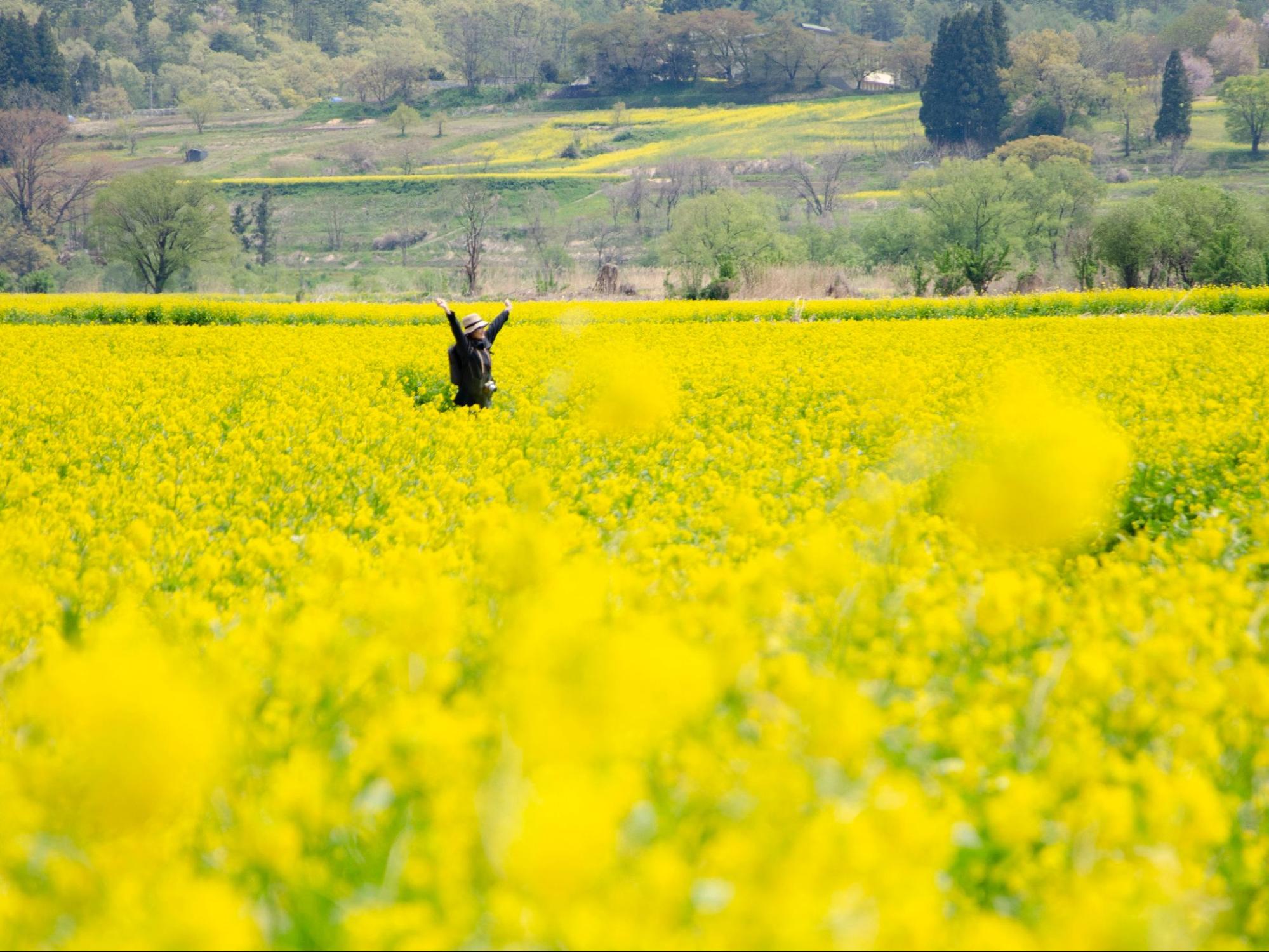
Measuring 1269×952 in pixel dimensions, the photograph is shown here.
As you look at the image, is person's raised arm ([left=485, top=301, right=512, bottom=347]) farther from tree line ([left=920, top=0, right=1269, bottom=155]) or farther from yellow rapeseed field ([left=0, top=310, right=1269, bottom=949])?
tree line ([left=920, top=0, right=1269, bottom=155])

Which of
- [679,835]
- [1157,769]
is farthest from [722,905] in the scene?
[1157,769]

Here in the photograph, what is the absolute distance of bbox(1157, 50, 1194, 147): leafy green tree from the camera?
82.9 metres

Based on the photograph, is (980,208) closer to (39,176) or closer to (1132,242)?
(1132,242)

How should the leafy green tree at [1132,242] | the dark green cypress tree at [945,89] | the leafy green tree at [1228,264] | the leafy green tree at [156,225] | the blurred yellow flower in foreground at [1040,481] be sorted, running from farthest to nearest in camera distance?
1. the dark green cypress tree at [945,89]
2. the leafy green tree at [156,225]
3. the leafy green tree at [1132,242]
4. the leafy green tree at [1228,264]
5. the blurred yellow flower in foreground at [1040,481]

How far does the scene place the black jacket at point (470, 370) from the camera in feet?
33.8

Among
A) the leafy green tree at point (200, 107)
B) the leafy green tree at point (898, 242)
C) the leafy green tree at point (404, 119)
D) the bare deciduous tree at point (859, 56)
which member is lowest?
the leafy green tree at point (898, 242)

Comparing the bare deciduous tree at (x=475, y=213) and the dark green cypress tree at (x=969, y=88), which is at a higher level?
the dark green cypress tree at (x=969, y=88)

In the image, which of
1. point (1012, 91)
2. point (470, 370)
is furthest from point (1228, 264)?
point (1012, 91)

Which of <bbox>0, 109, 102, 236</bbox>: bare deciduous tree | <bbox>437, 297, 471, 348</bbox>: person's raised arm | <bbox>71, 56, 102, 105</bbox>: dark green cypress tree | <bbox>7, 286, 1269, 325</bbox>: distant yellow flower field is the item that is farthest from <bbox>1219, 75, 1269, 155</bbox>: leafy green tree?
<bbox>71, 56, 102, 105</bbox>: dark green cypress tree

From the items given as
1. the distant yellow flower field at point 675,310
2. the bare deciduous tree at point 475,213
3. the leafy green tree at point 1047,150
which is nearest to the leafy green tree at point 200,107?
the bare deciduous tree at point 475,213

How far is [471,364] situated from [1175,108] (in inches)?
3544

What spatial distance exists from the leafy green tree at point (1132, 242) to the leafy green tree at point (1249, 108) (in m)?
50.1

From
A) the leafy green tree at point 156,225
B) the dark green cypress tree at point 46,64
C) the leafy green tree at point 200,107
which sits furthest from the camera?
the leafy green tree at point 200,107

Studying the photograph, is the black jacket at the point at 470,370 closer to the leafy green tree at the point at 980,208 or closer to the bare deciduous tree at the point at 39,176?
the leafy green tree at the point at 980,208
